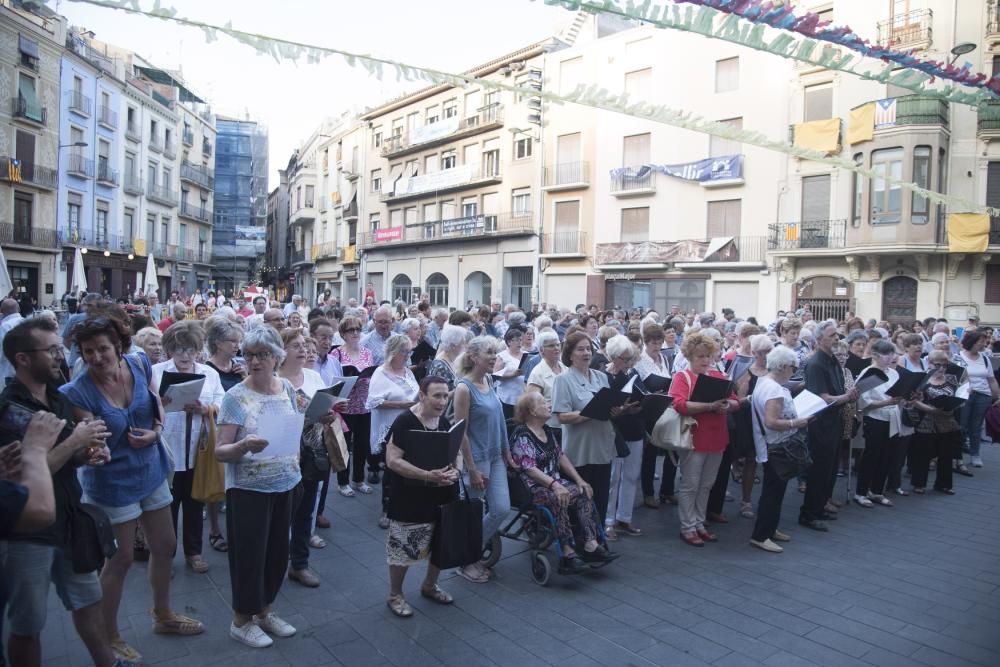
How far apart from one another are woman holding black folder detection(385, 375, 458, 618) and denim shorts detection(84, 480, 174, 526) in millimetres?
1238

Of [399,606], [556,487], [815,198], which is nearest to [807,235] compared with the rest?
[815,198]

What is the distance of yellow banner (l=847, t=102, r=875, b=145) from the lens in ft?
72.1

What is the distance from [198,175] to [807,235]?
132 ft

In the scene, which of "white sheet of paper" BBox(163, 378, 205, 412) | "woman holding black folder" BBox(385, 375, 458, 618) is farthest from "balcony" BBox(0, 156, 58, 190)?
"woman holding black folder" BBox(385, 375, 458, 618)

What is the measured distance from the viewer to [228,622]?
4094mm

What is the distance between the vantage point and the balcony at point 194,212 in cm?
4525

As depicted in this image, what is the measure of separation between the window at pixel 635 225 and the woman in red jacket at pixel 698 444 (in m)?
23.2

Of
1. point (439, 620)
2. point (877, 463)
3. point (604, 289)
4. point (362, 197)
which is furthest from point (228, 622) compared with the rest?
point (362, 197)

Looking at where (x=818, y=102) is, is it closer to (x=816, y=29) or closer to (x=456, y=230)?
(x=456, y=230)

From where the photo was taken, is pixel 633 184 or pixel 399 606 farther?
pixel 633 184

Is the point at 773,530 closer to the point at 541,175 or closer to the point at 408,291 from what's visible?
the point at 541,175

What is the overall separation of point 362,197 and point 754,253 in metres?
26.8

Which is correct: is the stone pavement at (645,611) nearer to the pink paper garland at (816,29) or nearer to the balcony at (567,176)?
the pink paper garland at (816,29)

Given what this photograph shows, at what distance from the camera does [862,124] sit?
22156 millimetres
